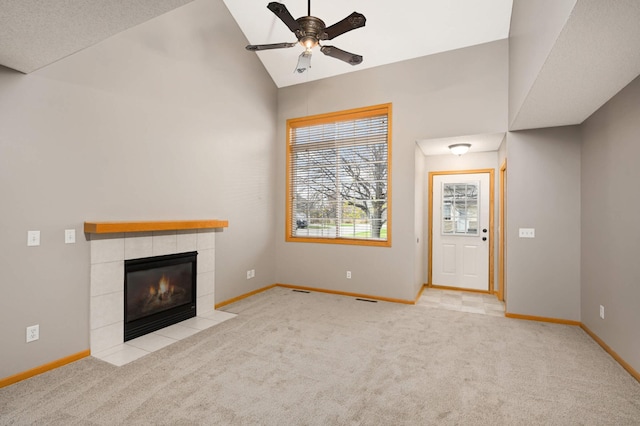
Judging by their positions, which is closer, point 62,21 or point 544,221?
point 62,21

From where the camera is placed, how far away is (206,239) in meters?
4.11

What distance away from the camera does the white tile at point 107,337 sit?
2891mm

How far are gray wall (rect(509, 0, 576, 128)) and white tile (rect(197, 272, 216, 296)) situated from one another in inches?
158

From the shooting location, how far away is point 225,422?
197 centimetres

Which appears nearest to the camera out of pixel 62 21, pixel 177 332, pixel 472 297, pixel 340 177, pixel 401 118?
pixel 62 21

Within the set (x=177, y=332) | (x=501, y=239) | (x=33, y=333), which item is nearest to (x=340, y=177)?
(x=501, y=239)

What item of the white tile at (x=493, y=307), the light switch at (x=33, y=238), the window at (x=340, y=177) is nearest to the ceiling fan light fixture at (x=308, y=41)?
the window at (x=340, y=177)

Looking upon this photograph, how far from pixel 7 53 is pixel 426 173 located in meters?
5.39

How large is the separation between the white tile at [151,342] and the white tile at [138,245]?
2.71 ft

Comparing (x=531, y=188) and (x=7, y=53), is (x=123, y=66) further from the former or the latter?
(x=531, y=188)

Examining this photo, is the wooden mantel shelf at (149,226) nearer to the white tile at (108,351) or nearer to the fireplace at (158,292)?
the fireplace at (158,292)

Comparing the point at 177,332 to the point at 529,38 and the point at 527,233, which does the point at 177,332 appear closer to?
the point at 527,233

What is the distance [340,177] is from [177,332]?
3.17 m

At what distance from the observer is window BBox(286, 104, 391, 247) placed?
4.88m
